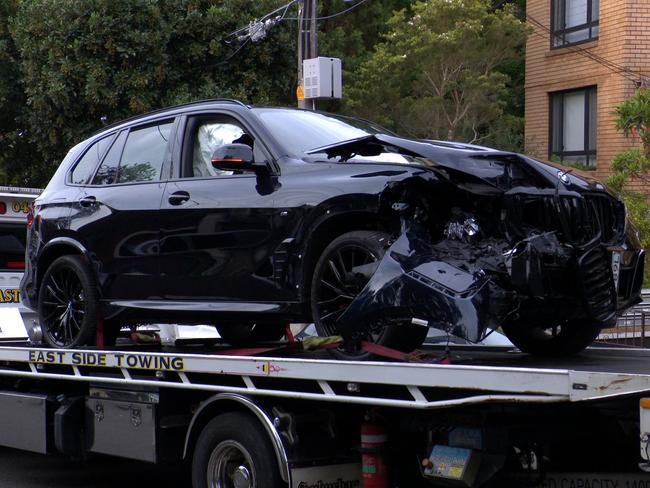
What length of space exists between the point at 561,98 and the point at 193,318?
1591cm

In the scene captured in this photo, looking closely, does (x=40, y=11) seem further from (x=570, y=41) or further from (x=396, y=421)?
(x=396, y=421)

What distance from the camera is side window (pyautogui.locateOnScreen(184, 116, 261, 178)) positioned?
701cm

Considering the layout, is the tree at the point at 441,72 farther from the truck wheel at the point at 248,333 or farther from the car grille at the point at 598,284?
the car grille at the point at 598,284

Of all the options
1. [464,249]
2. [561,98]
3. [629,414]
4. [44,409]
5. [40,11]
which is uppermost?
[40,11]

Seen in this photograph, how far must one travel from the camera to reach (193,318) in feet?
22.6

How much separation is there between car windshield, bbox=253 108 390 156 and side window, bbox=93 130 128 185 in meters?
1.46

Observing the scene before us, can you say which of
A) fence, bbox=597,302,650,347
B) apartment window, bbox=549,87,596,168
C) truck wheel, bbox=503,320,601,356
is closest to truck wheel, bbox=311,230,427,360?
truck wheel, bbox=503,320,601,356

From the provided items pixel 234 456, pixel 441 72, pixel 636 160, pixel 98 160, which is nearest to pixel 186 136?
pixel 98 160

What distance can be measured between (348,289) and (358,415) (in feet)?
2.34

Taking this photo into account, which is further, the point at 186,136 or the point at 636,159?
the point at 636,159

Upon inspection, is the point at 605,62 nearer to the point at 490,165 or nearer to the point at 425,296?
the point at 490,165

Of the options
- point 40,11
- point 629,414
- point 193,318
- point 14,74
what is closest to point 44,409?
point 193,318

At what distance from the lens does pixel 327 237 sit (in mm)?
6188

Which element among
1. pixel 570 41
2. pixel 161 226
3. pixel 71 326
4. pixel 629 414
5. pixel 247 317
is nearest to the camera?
pixel 629 414
